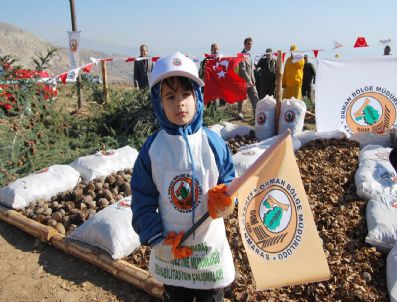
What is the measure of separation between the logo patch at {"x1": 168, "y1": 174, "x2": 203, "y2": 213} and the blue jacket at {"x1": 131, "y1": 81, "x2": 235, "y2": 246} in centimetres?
2

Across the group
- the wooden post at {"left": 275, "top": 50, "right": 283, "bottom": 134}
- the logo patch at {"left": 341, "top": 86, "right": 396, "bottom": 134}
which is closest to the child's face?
the wooden post at {"left": 275, "top": 50, "right": 283, "bottom": 134}

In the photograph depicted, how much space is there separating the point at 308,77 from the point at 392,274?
812cm

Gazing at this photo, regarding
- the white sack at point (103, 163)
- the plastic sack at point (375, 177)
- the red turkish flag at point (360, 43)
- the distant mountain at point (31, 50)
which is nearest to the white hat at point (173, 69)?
the plastic sack at point (375, 177)

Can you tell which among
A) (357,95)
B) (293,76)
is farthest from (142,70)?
(357,95)

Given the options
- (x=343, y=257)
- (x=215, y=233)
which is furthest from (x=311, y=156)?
(x=215, y=233)

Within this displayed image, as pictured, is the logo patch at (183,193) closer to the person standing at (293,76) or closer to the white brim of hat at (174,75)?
the white brim of hat at (174,75)

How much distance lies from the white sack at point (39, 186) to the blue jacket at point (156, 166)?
2810 mm

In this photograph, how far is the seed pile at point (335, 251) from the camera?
2.74m

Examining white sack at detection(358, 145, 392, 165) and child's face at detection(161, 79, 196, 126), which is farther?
white sack at detection(358, 145, 392, 165)

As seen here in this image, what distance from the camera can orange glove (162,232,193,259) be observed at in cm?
170

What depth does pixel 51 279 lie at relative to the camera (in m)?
3.15

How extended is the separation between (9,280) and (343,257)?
2711 millimetres

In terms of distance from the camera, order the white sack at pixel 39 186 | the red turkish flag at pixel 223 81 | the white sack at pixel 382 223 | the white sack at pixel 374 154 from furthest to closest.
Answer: the red turkish flag at pixel 223 81 → the white sack at pixel 374 154 → the white sack at pixel 39 186 → the white sack at pixel 382 223

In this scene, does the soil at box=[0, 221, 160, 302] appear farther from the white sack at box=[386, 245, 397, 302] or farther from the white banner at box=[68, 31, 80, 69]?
the white banner at box=[68, 31, 80, 69]
